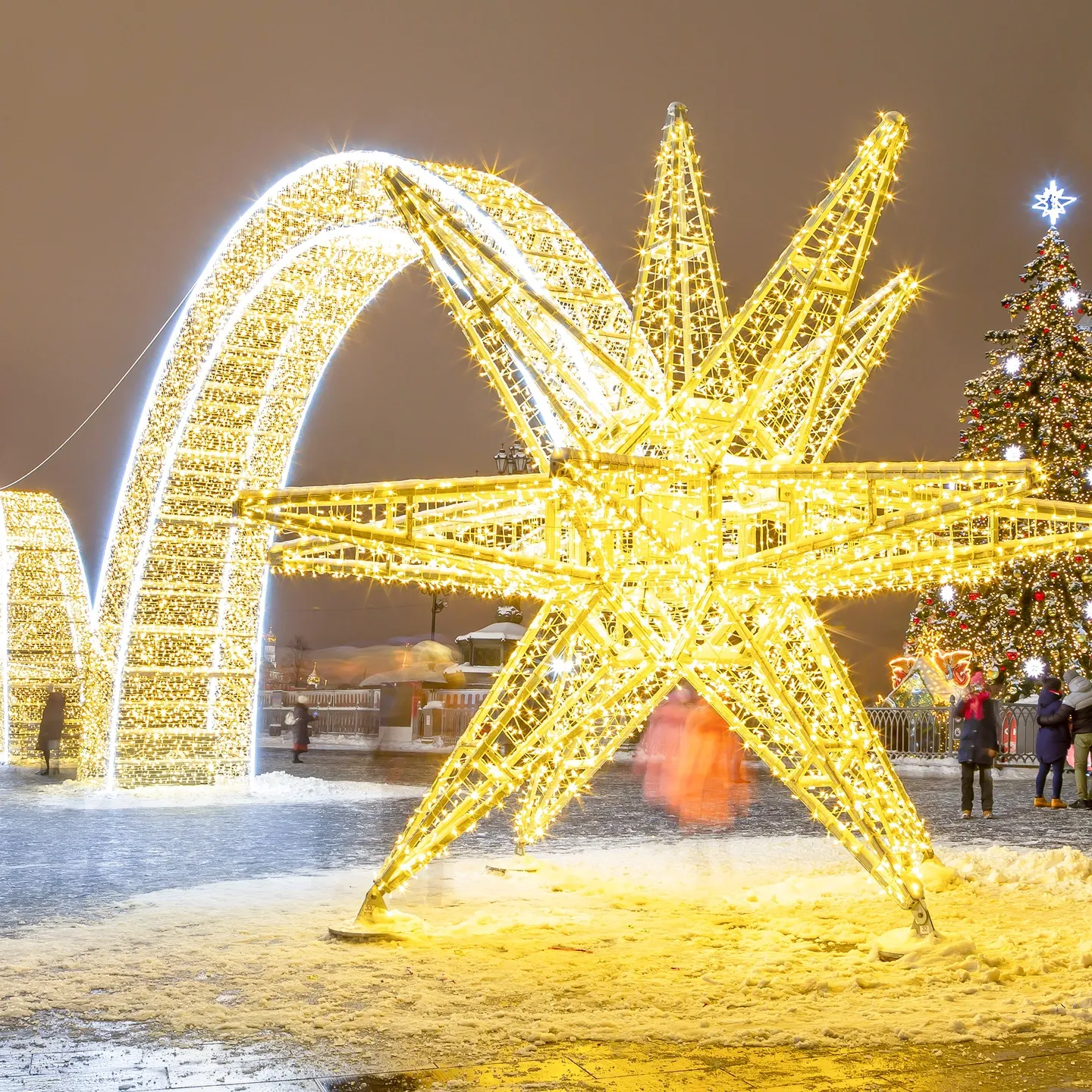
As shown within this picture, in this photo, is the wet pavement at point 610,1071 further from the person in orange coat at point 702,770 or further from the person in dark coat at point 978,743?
the person in dark coat at point 978,743

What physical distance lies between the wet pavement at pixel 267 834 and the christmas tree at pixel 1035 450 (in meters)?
7.02

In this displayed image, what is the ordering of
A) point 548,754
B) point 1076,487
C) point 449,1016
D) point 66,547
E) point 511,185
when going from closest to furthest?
point 449,1016 → point 548,754 → point 511,185 → point 66,547 → point 1076,487

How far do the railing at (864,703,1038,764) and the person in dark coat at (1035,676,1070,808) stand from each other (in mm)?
7981

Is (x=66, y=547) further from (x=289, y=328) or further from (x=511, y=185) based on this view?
(x=511, y=185)

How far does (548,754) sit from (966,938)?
9.21ft

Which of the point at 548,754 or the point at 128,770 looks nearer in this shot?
the point at 548,754

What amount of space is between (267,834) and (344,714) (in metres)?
26.6

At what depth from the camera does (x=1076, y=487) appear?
2456cm

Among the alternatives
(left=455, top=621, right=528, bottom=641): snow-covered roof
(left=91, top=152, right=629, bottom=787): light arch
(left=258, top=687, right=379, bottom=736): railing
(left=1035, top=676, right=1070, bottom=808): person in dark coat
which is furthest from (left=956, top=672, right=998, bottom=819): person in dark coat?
(left=455, top=621, right=528, bottom=641): snow-covered roof

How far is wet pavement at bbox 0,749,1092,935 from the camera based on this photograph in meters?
8.89

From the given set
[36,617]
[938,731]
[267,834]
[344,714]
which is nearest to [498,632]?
[344,714]

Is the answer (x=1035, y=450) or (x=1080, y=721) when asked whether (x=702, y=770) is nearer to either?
(x=1080, y=721)

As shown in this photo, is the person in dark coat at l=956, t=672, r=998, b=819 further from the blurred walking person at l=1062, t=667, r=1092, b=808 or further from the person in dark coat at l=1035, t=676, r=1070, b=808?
the blurred walking person at l=1062, t=667, r=1092, b=808

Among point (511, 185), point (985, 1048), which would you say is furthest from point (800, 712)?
point (511, 185)
